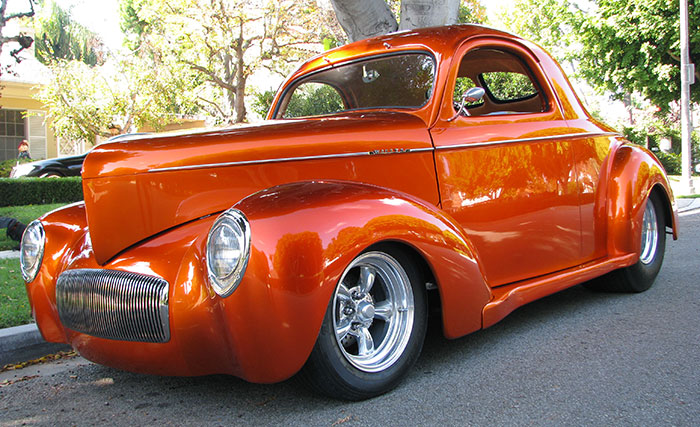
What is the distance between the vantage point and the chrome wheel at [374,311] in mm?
2713

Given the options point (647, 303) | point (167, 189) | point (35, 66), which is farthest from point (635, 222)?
point (35, 66)

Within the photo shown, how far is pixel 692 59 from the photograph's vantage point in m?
17.5

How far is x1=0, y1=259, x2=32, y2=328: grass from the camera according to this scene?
3920 millimetres

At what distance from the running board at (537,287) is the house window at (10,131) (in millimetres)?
21640

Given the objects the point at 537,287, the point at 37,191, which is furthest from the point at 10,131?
the point at 537,287

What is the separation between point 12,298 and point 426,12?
4.97m

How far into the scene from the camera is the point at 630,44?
17703 mm

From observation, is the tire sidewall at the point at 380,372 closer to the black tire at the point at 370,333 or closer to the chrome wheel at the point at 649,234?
the black tire at the point at 370,333

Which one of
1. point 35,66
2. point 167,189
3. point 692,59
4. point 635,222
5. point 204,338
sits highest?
point 35,66

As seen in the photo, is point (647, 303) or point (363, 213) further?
point (647, 303)

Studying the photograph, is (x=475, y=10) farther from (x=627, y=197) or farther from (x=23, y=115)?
(x=627, y=197)

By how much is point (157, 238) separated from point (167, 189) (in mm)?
224

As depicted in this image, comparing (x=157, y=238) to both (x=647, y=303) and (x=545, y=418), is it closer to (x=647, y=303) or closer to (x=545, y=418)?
(x=545, y=418)

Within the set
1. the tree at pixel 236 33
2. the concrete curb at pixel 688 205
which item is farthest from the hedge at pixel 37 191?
the concrete curb at pixel 688 205
